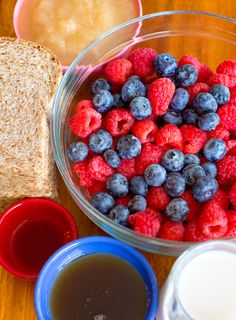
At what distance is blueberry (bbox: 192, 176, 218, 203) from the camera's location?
110cm

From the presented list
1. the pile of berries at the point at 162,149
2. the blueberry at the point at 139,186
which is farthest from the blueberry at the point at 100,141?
the blueberry at the point at 139,186

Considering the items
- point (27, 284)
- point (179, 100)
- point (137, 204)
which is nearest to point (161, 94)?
point (179, 100)

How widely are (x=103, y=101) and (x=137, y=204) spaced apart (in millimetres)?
272

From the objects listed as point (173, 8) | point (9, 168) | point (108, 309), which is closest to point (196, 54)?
point (173, 8)

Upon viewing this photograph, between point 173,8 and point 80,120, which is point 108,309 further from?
point 173,8

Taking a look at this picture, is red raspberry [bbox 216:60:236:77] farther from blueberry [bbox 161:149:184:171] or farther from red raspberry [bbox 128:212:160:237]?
red raspberry [bbox 128:212:160:237]

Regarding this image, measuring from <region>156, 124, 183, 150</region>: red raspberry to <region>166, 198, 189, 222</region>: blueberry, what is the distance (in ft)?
0.47

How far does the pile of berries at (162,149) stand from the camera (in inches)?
43.7

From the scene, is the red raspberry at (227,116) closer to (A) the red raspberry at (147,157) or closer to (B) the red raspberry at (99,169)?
(A) the red raspberry at (147,157)

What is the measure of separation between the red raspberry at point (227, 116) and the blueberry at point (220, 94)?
17mm

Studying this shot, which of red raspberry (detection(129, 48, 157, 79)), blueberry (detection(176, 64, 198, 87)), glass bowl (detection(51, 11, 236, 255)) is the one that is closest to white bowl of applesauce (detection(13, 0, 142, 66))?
glass bowl (detection(51, 11, 236, 255))

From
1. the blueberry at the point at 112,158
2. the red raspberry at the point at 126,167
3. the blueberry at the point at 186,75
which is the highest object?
the blueberry at the point at 186,75

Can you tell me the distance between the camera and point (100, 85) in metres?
1.27

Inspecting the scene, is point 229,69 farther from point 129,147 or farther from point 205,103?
point 129,147
